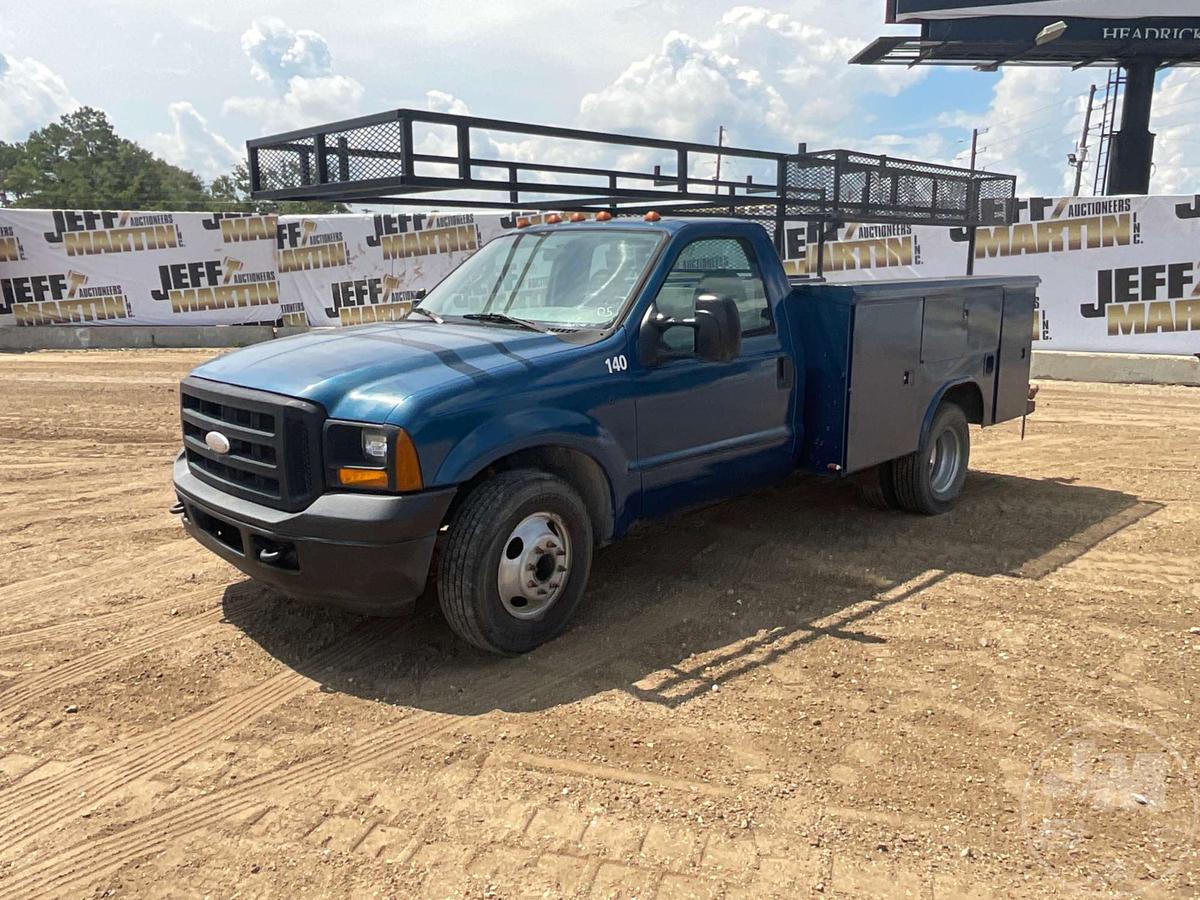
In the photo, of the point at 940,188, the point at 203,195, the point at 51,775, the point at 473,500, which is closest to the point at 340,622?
the point at 473,500

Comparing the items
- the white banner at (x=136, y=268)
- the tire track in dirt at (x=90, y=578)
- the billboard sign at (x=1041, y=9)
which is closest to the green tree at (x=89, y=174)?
the white banner at (x=136, y=268)

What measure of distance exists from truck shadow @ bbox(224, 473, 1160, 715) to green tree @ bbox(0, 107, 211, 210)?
206 ft

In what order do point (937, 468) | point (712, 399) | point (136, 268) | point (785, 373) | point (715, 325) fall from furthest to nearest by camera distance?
point (136, 268) < point (937, 468) < point (785, 373) < point (712, 399) < point (715, 325)

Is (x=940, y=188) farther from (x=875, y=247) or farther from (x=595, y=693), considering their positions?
(x=875, y=247)

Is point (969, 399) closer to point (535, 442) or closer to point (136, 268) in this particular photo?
point (535, 442)

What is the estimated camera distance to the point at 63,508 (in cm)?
655

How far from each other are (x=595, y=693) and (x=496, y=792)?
80cm

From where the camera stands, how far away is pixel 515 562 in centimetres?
407

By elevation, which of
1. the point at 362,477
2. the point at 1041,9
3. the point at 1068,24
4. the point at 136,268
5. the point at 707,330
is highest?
the point at 1041,9

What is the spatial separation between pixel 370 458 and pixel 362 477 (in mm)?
85

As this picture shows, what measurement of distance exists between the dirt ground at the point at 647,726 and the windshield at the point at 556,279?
5.12 ft

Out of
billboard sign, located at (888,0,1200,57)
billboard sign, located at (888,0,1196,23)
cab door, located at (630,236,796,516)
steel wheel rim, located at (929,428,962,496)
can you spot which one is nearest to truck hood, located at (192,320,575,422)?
cab door, located at (630,236,796,516)

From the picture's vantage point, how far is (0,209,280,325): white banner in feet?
59.8

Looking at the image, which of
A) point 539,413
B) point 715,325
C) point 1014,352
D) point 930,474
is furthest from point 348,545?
point 1014,352
